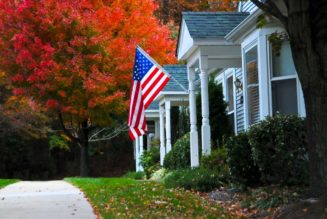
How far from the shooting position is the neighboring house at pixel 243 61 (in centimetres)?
1295

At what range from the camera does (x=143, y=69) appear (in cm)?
1508

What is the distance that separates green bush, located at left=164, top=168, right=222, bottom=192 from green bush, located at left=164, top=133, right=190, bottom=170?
15.5ft

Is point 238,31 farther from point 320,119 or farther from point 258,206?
point 320,119

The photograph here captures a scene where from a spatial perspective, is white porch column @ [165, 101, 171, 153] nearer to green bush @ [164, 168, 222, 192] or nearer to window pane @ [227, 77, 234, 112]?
window pane @ [227, 77, 234, 112]

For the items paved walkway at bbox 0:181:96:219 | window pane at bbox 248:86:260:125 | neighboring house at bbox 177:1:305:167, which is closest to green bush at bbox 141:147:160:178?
neighboring house at bbox 177:1:305:167

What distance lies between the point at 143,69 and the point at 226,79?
682cm

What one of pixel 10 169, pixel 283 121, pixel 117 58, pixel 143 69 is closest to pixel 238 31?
pixel 143 69

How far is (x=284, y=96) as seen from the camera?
13.1m

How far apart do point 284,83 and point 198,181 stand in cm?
292

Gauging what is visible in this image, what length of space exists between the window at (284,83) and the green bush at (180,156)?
6.78 metres

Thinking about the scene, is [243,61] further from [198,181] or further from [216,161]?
[198,181]

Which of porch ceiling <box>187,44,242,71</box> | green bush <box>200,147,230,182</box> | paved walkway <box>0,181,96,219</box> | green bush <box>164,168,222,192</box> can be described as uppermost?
porch ceiling <box>187,44,242,71</box>

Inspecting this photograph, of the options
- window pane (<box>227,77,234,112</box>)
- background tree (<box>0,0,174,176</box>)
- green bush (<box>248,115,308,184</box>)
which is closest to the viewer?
green bush (<box>248,115,308,184</box>)

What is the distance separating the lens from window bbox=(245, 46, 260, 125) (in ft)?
47.8
